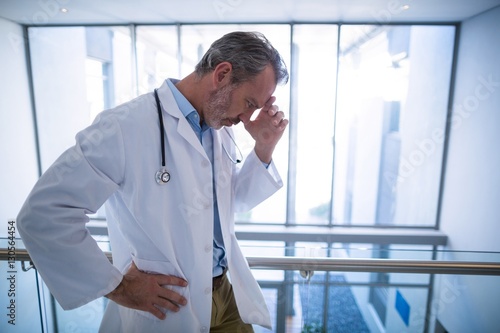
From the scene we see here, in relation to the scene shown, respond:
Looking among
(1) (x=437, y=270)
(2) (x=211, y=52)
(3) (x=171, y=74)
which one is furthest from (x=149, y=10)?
(1) (x=437, y=270)

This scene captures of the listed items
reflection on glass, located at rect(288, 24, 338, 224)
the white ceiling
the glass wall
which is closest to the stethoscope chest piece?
the white ceiling

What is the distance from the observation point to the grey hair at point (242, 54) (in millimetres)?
859

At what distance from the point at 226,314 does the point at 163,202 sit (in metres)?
0.56

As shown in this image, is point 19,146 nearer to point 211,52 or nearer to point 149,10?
point 149,10

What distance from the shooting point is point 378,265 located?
1047mm

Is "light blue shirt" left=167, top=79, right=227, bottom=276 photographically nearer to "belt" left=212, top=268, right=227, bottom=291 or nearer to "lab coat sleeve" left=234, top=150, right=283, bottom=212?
"belt" left=212, top=268, right=227, bottom=291

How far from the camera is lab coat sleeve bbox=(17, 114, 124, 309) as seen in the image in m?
0.67

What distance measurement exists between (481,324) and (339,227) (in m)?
2.01

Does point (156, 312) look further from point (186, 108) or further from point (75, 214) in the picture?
point (186, 108)
